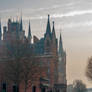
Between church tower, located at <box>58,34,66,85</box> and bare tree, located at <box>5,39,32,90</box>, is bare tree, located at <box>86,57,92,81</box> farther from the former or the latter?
church tower, located at <box>58,34,66,85</box>

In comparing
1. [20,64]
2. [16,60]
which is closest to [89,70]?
[20,64]

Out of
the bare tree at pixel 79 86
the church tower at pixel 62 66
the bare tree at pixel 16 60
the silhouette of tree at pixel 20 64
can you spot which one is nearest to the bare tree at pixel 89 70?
Answer: the silhouette of tree at pixel 20 64

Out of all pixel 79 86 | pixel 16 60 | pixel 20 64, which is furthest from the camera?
pixel 79 86

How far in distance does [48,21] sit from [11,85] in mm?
23154

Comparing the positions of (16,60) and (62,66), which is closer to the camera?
(16,60)

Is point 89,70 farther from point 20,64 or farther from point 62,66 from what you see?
point 62,66

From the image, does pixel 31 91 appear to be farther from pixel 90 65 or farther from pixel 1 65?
pixel 90 65

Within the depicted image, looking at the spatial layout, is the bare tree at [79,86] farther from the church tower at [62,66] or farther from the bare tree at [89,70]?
the bare tree at [89,70]

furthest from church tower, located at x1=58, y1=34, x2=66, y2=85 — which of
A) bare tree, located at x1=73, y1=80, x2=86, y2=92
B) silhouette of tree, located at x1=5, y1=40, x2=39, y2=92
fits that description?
silhouette of tree, located at x1=5, y1=40, x2=39, y2=92

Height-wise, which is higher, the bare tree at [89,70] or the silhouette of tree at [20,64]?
the silhouette of tree at [20,64]

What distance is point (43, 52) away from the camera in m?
79.3

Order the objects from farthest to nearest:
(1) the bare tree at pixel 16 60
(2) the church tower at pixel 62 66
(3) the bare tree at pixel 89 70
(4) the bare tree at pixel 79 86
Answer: (4) the bare tree at pixel 79 86, (2) the church tower at pixel 62 66, (3) the bare tree at pixel 89 70, (1) the bare tree at pixel 16 60

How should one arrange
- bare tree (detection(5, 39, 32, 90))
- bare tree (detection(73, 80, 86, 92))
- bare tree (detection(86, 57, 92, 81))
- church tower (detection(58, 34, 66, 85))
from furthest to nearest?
bare tree (detection(73, 80, 86, 92)) < church tower (detection(58, 34, 66, 85)) < bare tree (detection(86, 57, 92, 81)) < bare tree (detection(5, 39, 32, 90))

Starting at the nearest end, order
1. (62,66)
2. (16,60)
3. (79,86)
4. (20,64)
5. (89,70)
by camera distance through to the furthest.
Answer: (20,64) < (16,60) < (89,70) < (62,66) < (79,86)
